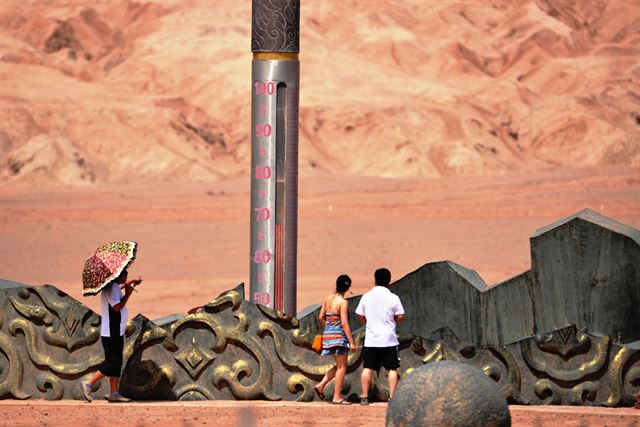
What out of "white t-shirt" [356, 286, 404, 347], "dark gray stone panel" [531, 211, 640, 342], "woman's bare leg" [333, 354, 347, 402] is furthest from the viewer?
"dark gray stone panel" [531, 211, 640, 342]

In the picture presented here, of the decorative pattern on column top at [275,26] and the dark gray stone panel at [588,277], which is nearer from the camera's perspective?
the dark gray stone panel at [588,277]

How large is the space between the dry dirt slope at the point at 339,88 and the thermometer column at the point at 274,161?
32495 millimetres

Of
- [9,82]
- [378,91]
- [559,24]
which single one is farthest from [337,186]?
[559,24]

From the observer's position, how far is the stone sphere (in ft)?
31.8

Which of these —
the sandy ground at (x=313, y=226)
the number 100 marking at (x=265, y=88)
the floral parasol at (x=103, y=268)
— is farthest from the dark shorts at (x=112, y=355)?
the sandy ground at (x=313, y=226)

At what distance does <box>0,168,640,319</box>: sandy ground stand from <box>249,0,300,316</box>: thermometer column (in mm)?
9671

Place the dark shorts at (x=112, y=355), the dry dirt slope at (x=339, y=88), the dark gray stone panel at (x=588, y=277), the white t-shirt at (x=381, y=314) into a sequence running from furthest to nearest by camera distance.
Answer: the dry dirt slope at (x=339, y=88) < the dark gray stone panel at (x=588, y=277) < the dark shorts at (x=112, y=355) < the white t-shirt at (x=381, y=314)

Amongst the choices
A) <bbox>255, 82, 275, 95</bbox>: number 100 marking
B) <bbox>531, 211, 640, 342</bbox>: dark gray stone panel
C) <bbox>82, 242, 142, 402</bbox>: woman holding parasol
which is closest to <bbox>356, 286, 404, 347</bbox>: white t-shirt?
<bbox>531, 211, 640, 342</bbox>: dark gray stone panel

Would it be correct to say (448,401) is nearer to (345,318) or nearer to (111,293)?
(345,318)

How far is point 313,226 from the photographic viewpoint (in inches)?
1436

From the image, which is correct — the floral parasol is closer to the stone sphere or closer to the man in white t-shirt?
the man in white t-shirt

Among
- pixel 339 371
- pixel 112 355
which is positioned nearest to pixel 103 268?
pixel 112 355

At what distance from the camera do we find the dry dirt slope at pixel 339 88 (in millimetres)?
48844

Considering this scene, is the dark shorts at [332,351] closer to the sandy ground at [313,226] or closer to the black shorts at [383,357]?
the black shorts at [383,357]
